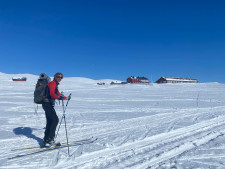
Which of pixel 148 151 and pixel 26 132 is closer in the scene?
pixel 148 151

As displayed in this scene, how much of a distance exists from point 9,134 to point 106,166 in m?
4.16

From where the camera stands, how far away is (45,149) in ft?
16.0

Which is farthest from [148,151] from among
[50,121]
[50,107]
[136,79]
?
[136,79]

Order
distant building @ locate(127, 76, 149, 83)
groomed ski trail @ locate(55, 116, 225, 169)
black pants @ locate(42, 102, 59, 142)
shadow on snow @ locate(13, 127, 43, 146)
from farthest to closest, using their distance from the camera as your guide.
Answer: distant building @ locate(127, 76, 149, 83) < shadow on snow @ locate(13, 127, 43, 146) < black pants @ locate(42, 102, 59, 142) < groomed ski trail @ locate(55, 116, 225, 169)

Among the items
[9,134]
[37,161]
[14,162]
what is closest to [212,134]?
[37,161]

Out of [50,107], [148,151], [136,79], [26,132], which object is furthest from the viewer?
[136,79]

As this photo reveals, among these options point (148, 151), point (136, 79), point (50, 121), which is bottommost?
point (148, 151)

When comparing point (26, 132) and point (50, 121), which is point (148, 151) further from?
point (26, 132)

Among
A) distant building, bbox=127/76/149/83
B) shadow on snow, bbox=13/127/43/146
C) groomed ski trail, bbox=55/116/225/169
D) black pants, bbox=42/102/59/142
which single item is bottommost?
groomed ski trail, bbox=55/116/225/169

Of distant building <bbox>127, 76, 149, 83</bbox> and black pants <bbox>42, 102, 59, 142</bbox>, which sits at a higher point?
distant building <bbox>127, 76, 149, 83</bbox>

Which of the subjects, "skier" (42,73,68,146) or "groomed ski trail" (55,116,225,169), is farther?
"skier" (42,73,68,146)

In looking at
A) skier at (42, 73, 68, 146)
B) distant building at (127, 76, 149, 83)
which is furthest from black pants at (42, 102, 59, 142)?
distant building at (127, 76, 149, 83)

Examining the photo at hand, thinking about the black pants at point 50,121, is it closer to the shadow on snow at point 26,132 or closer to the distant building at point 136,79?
the shadow on snow at point 26,132

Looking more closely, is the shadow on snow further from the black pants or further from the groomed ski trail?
the groomed ski trail
